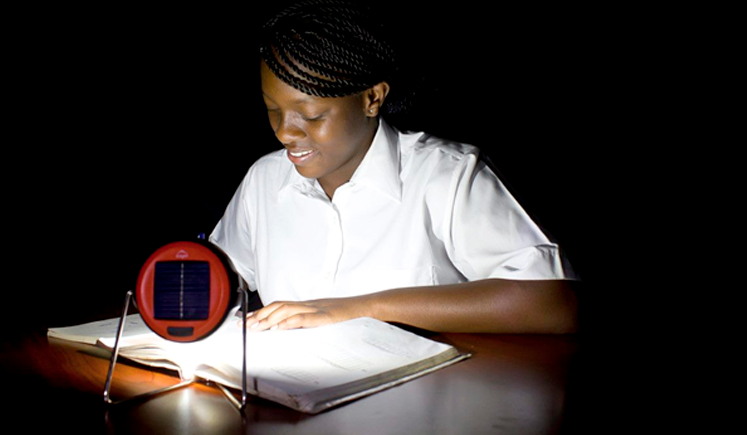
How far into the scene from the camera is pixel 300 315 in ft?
3.78

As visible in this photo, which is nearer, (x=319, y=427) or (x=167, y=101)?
(x=319, y=427)

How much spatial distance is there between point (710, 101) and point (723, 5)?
0.97 ft

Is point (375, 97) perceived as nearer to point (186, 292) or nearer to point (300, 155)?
point (300, 155)

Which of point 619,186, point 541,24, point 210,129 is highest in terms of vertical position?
point 541,24

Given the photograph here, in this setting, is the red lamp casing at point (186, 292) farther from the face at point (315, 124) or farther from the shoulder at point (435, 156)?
the shoulder at point (435, 156)

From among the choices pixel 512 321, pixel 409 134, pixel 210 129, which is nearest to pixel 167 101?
pixel 210 129

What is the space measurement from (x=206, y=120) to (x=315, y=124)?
39.5 inches

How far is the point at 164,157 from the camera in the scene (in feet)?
7.91

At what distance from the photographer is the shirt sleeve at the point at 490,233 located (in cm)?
135

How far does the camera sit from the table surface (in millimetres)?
770

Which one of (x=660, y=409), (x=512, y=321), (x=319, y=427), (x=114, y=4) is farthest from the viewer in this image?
(x=114, y=4)

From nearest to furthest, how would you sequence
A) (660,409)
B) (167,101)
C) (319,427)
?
(319,427)
(660,409)
(167,101)

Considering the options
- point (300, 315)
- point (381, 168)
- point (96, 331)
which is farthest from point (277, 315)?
point (381, 168)

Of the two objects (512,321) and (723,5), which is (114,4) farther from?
(723,5)
